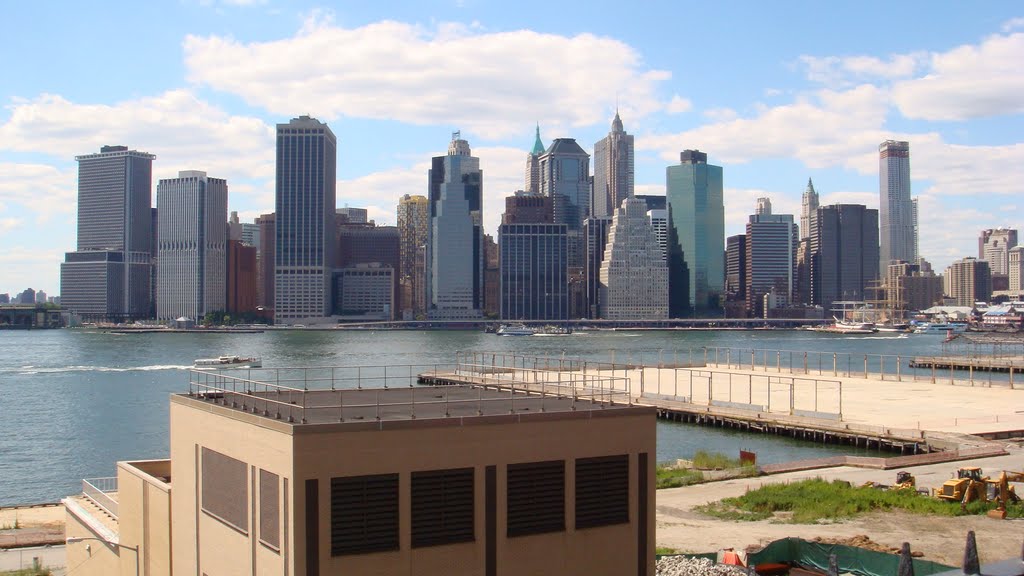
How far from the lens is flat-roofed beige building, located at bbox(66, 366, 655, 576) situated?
1786 centimetres

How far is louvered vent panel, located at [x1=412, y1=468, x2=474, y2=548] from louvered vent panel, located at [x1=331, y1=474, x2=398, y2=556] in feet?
1.47

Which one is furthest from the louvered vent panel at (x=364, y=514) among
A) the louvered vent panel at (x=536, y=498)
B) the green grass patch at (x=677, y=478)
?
the green grass patch at (x=677, y=478)

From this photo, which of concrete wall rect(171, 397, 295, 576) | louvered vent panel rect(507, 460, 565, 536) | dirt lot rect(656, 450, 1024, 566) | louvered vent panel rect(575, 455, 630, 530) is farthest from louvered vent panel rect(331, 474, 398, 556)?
dirt lot rect(656, 450, 1024, 566)

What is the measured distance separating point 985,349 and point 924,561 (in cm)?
19096

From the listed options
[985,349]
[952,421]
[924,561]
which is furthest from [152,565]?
[985,349]

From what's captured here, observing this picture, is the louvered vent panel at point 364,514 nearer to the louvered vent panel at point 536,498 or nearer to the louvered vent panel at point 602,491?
the louvered vent panel at point 536,498

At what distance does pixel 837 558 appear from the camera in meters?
26.0

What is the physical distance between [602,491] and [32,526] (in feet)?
86.2

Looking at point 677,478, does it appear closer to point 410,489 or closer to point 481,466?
point 481,466

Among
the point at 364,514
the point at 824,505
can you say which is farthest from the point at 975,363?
the point at 364,514

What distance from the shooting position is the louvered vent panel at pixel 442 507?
18.5m

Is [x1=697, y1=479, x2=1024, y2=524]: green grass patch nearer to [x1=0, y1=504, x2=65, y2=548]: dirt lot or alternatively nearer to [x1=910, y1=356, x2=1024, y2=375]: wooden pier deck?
[x1=0, y1=504, x2=65, y2=548]: dirt lot

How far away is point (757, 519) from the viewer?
33750mm

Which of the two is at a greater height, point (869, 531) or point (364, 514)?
point (364, 514)
